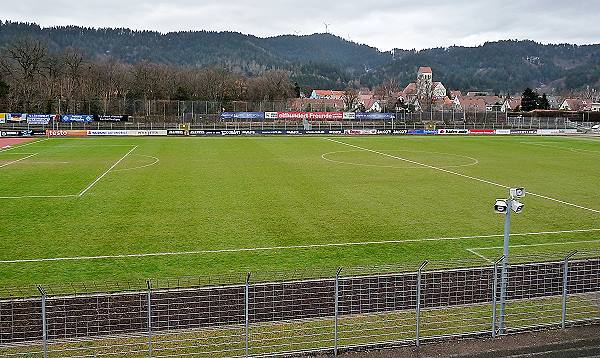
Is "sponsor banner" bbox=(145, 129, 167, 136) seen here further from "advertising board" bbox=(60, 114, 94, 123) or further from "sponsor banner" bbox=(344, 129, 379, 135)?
"sponsor banner" bbox=(344, 129, 379, 135)

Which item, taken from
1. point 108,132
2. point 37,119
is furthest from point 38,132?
point 108,132

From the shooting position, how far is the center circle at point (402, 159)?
42.8 meters

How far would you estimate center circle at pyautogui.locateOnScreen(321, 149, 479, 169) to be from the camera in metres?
42.8

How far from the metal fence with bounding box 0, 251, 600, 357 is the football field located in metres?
4.39

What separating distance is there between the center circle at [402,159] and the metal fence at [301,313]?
28.7 metres

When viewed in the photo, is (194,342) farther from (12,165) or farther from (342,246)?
(12,165)

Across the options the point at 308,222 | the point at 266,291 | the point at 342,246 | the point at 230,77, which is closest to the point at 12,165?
the point at 308,222

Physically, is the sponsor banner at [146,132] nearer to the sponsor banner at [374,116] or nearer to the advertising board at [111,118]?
the advertising board at [111,118]

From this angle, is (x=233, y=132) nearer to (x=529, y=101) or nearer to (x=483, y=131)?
(x=483, y=131)

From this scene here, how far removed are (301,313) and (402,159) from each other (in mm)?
36455

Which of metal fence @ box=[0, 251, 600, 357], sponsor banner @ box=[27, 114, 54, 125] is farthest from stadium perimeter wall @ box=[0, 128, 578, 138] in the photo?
metal fence @ box=[0, 251, 600, 357]

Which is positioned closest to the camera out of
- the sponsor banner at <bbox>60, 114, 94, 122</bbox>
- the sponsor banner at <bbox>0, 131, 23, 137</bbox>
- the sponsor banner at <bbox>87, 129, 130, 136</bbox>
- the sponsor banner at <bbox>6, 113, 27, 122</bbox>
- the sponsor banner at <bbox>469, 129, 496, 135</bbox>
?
the sponsor banner at <bbox>0, 131, 23, 137</bbox>

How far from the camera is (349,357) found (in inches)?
412

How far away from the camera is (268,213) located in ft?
81.4
